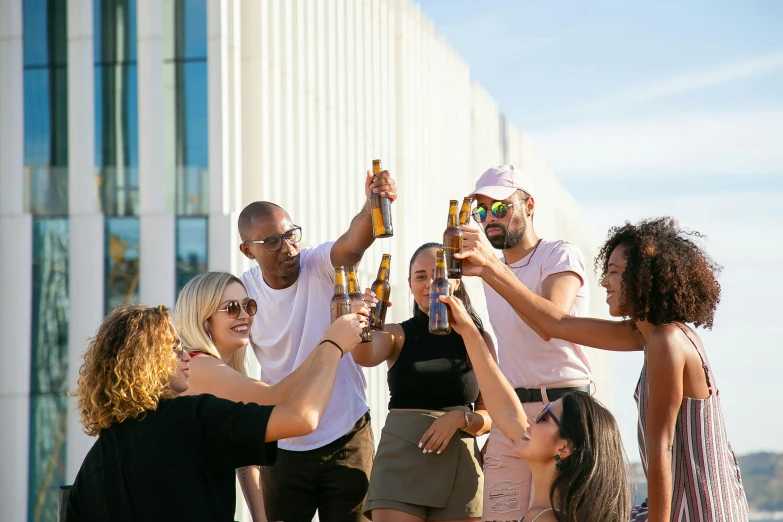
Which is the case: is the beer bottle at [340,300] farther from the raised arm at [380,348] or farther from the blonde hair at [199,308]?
the blonde hair at [199,308]

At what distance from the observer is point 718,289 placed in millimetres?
Answer: 3797

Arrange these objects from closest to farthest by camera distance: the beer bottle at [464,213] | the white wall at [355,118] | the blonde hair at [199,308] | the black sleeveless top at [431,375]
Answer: the blonde hair at [199,308] → the beer bottle at [464,213] → the black sleeveless top at [431,375] → the white wall at [355,118]

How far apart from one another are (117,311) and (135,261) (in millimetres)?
11118

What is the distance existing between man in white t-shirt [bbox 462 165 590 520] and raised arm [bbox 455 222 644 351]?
0.44 ft

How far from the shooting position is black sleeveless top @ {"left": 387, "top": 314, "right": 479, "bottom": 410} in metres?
5.11

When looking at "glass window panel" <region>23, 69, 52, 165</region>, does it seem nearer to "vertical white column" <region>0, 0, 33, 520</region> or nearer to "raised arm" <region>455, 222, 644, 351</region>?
"vertical white column" <region>0, 0, 33, 520</region>

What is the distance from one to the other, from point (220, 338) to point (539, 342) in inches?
58.3

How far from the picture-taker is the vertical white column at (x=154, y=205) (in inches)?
556

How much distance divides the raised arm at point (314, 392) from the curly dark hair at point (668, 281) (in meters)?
1.02

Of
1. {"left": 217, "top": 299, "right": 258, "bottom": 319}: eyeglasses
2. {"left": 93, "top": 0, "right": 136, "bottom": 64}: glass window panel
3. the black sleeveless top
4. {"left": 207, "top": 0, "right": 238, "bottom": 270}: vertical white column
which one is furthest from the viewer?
{"left": 93, "top": 0, "right": 136, "bottom": 64}: glass window panel

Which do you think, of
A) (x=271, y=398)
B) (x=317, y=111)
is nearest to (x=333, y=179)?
(x=317, y=111)

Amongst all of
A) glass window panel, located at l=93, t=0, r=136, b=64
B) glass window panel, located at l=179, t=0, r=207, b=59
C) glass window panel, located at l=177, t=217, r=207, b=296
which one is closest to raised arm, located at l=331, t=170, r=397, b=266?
glass window panel, located at l=177, t=217, r=207, b=296

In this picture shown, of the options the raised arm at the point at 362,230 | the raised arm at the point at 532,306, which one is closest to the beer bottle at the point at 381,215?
the raised arm at the point at 362,230

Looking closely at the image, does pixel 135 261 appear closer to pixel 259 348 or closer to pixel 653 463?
pixel 259 348
